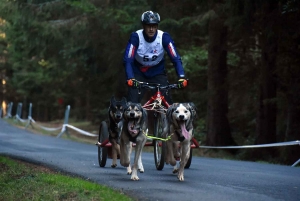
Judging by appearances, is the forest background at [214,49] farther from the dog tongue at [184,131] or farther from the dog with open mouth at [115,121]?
the dog tongue at [184,131]

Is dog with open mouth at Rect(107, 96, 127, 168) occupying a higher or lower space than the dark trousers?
lower

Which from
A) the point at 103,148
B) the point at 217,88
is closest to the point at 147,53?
the point at 103,148

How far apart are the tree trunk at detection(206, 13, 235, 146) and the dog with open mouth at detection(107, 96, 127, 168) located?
511 inches

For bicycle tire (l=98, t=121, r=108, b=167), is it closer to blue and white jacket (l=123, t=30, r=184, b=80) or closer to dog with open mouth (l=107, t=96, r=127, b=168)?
dog with open mouth (l=107, t=96, r=127, b=168)

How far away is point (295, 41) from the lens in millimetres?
20266

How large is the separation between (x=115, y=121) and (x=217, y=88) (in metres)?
14.6

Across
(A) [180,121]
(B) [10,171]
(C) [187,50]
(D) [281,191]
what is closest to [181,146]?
(A) [180,121]

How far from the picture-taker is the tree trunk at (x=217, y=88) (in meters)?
25.6

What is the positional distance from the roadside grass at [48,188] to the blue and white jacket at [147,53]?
2.17m

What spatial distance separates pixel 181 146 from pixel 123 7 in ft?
54.8

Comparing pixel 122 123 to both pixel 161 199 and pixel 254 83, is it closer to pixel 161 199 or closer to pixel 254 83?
pixel 161 199

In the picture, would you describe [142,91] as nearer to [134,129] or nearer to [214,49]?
[134,129]

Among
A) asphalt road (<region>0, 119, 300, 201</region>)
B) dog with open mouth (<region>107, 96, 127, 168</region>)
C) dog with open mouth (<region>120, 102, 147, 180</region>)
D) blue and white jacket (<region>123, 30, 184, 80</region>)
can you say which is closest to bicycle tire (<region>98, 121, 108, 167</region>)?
asphalt road (<region>0, 119, 300, 201</region>)

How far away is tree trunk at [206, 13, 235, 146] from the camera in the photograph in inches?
1009
